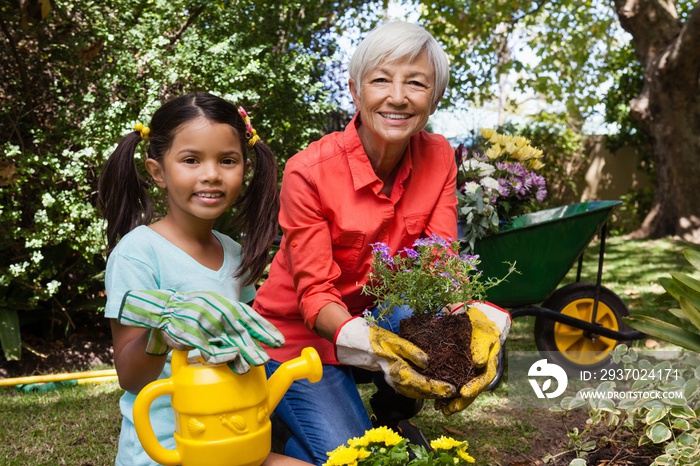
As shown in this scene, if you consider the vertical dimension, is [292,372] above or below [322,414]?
above

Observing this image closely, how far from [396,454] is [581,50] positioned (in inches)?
399

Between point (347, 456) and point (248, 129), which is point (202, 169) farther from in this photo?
point (347, 456)

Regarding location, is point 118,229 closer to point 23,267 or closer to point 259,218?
point 259,218

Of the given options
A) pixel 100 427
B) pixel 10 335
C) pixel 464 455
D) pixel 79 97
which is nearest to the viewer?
pixel 464 455

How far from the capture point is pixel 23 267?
3.60 m

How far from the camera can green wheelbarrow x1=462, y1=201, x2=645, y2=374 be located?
314 cm

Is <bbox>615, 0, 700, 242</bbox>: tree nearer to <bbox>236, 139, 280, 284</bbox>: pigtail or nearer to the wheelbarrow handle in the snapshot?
the wheelbarrow handle

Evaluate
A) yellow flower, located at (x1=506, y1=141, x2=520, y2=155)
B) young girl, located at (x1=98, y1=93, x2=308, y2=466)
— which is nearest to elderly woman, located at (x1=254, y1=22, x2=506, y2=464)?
young girl, located at (x1=98, y1=93, x2=308, y2=466)

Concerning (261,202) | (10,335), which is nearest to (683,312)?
(261,202)

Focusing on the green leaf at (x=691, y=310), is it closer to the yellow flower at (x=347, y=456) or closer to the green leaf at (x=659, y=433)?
the green leaf at (x=659, y=433)

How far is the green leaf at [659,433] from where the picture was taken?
6.39 feet

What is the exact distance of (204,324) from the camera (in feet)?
4.00

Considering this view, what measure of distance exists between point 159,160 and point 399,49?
29.6 inches

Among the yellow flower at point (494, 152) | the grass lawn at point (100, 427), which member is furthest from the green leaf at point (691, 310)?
the yellow flower at point (494, 152)
